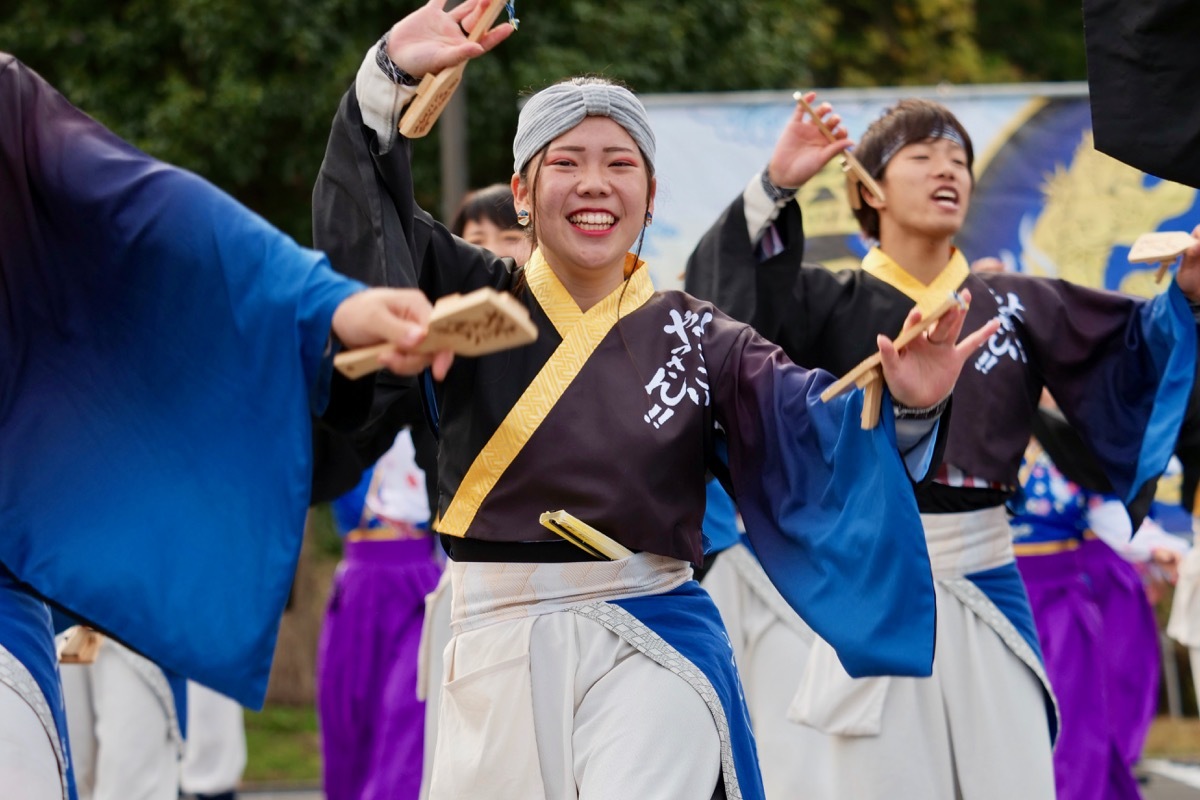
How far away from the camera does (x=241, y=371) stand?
271 cm

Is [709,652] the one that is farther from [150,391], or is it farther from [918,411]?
[150,391]

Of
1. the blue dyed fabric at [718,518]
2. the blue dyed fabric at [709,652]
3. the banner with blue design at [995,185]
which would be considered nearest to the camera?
the blue dyed fabric at [709,652]

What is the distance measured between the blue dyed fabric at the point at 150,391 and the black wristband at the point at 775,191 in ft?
5.18

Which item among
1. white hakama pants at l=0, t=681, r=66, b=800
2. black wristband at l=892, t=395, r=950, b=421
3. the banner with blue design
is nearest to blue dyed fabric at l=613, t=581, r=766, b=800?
black wristband at l=892, t=395, r=950, b=421

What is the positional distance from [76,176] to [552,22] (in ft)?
25.6

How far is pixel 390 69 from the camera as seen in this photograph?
3053 millimetres

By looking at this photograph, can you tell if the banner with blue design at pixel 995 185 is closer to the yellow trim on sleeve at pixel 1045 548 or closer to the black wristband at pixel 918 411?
the yellow trim on sleeve at pixel 1045 548

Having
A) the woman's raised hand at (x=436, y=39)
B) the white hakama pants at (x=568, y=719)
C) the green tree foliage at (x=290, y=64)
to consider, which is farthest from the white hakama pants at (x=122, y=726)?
the green tree foliage at (x=290, y=64)

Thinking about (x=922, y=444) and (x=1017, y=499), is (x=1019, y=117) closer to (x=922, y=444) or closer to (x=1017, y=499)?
(x=1017, y=499)

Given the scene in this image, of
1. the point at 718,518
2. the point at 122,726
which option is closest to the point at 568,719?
the point at 718,518

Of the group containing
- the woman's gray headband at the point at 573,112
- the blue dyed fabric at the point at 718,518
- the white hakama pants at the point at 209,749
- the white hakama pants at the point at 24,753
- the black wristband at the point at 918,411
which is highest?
the woman's gray headband at the point at 573,112

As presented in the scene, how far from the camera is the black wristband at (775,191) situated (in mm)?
3990

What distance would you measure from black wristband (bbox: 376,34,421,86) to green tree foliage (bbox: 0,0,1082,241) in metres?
6.56

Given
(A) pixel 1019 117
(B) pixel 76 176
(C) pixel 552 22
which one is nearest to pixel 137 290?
(B) pixel 76 176
